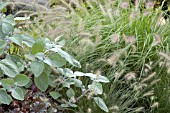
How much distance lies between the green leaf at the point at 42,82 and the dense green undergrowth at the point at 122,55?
0.38 meters

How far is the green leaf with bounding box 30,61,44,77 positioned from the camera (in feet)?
8.11

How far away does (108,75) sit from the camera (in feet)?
10.6

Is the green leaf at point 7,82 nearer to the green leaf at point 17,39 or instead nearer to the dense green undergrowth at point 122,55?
the green leaf at point 17,39

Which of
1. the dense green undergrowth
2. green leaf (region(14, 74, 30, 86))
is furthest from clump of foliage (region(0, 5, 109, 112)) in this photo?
the dense green undergrowth

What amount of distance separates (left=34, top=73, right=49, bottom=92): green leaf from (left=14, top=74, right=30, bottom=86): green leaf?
109 millimetres

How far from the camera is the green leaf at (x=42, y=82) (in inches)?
101

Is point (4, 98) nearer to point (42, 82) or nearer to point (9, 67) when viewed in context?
point (9, 67)

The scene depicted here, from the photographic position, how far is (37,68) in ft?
8.20

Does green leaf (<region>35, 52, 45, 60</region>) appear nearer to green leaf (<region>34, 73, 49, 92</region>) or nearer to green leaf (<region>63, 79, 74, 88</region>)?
green leaf (<region>34, 73, 49, 92</region>)

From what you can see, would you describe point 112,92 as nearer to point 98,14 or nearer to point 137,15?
point 137,15

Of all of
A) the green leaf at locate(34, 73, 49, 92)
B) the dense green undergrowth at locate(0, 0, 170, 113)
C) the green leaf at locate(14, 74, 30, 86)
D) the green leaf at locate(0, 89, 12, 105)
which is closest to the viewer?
the green leaf at locate(0, 89, 12, 105)

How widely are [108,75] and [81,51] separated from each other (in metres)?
0.29

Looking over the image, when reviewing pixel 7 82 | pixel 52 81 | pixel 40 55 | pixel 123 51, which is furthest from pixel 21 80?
pixel 123 51

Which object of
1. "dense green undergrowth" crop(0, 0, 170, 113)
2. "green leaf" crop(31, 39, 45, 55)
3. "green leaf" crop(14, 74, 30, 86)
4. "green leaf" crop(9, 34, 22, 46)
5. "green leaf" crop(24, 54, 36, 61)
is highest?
"green leaf" crop(9, 34, 22, 46)
